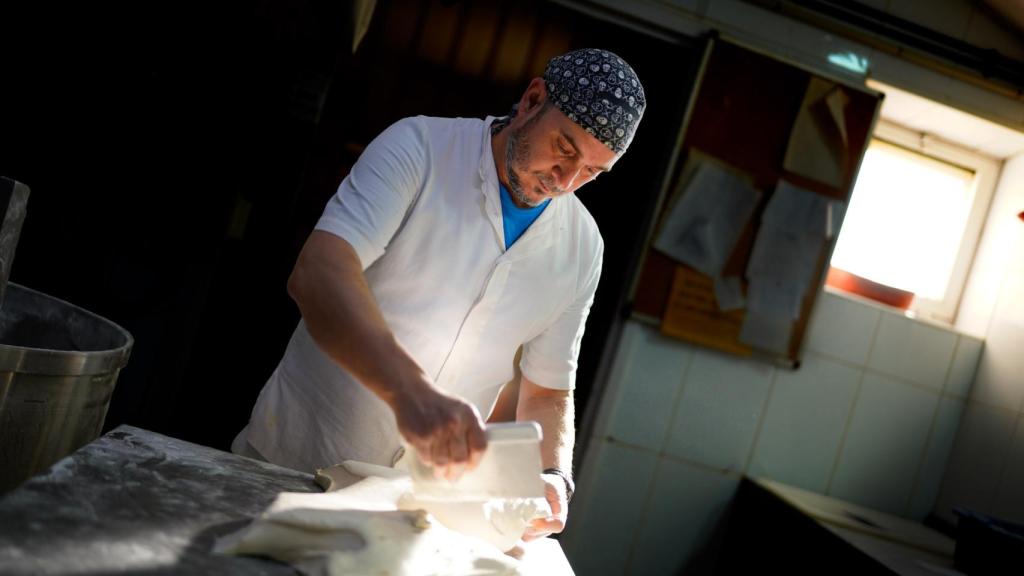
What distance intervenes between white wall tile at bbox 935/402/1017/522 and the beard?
224cm

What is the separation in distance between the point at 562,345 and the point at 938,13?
86.1 inches

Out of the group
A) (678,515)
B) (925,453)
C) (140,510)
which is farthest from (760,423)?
(140,510)

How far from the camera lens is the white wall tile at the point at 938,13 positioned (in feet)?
9.73

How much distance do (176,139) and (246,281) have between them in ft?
1.63

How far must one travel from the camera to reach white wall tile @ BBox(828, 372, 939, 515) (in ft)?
10.2

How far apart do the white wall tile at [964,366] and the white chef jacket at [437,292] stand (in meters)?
2.11

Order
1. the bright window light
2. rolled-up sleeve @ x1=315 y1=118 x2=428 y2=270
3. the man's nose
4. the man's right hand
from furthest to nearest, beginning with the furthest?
the bright window light → the man's nose → rolled-up sleeve @ x1=315 y1=118 x2=428 y2=270 → the man's right hand

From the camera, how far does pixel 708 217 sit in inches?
114

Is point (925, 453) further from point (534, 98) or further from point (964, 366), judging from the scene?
point (534, 98)

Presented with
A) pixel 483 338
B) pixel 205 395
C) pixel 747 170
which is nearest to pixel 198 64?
pixel 205 395

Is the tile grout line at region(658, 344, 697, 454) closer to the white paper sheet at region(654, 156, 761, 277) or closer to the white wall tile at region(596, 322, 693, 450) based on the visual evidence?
the white wall tile at region(596, 322, 693, 450)

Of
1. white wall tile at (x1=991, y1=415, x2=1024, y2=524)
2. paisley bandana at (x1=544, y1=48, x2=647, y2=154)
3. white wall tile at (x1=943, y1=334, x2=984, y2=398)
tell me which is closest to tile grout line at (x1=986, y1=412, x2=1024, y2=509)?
white wall tile at (x1=991, y1=415, x2=1024, y2=524)

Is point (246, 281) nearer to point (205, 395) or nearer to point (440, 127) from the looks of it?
point (205, 395)

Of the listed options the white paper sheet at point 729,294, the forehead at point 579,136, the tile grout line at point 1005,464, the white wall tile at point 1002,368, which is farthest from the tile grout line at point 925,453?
the forehead at point 579,136
